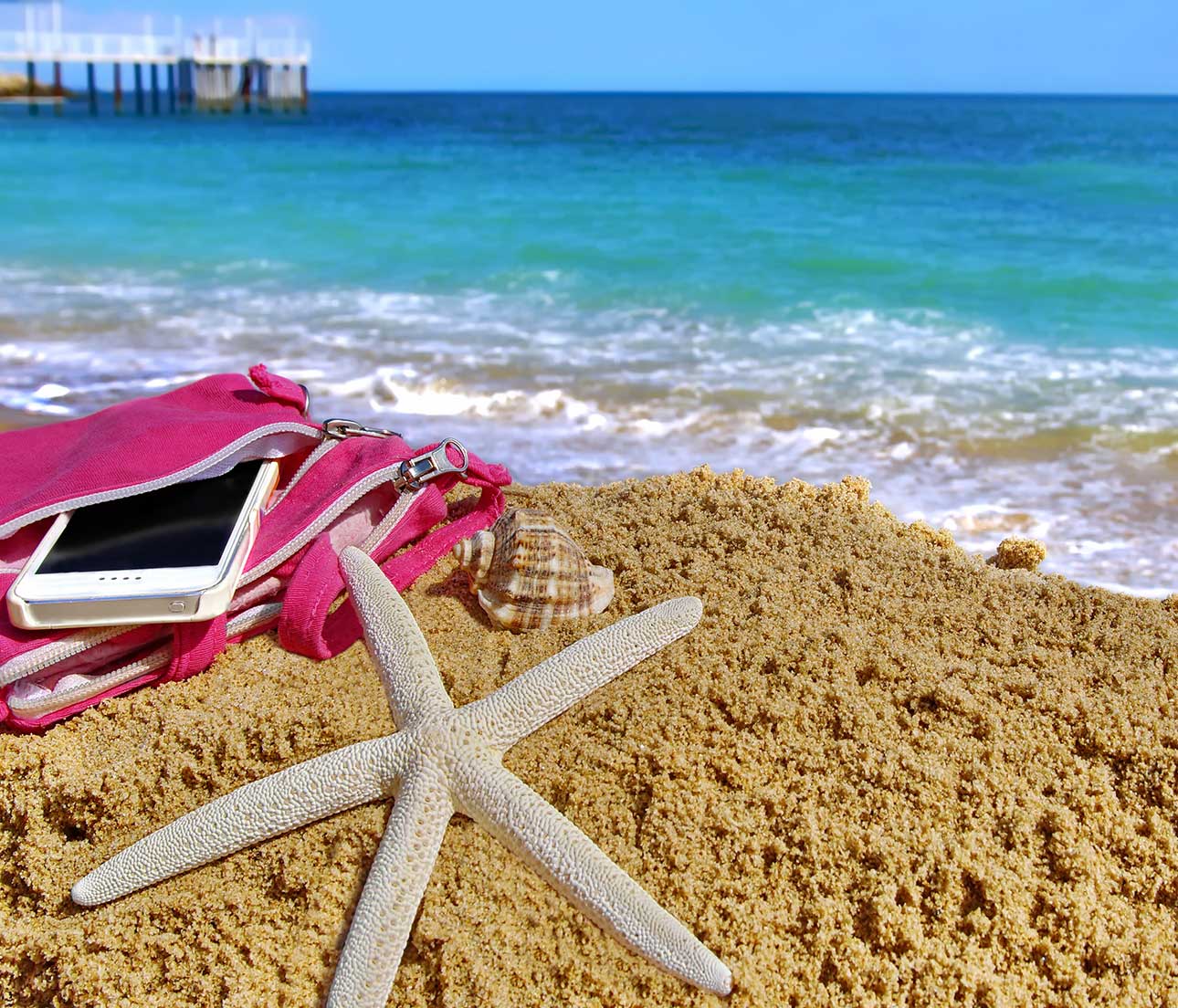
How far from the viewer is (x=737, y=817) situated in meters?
2.04

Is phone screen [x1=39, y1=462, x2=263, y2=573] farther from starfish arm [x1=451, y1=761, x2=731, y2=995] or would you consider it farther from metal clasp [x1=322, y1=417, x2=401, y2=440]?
starfish arm [x1=451, y1=761, x2=731, y2=995]

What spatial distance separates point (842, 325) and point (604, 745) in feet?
26.7

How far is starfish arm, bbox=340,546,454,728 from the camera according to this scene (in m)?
2.19

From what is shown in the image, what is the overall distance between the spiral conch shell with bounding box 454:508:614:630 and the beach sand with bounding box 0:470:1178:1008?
6 centimetres

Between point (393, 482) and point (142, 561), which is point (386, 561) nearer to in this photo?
point (393, 482)

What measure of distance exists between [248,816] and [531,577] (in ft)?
2.85

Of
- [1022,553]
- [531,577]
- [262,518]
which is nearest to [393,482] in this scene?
[262,518]

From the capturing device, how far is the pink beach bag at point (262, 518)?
2.34m

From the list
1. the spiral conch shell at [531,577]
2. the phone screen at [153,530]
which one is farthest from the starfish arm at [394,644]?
the phone screen at [153,530]

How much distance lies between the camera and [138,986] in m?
1.93

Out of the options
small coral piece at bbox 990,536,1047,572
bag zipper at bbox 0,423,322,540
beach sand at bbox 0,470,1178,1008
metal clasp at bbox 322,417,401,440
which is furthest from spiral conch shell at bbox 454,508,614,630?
small coral piece at bbox 990,536,1047,572

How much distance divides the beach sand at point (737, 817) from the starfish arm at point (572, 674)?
0.16 feet

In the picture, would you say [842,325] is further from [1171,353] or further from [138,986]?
[138,986]

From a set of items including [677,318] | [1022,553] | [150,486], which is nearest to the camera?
[150,486]
